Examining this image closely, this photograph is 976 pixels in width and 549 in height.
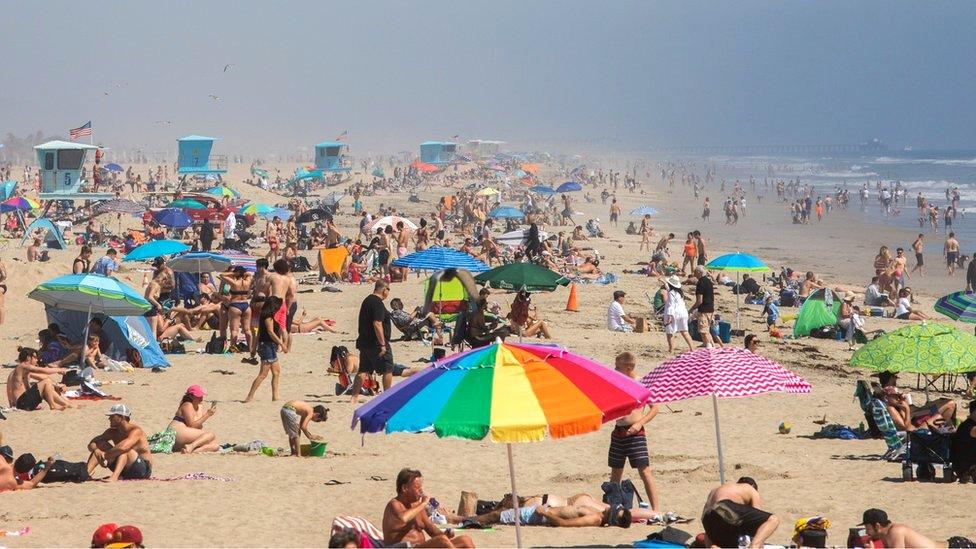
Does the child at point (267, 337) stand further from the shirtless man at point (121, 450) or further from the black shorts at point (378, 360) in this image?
the shirtless man at point (121, 450)

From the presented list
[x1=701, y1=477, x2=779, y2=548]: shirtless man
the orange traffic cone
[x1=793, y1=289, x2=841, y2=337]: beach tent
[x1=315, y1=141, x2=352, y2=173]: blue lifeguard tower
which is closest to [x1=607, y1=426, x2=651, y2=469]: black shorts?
[x1=701, y1=477, x2=779, y2=548]: shirtless man

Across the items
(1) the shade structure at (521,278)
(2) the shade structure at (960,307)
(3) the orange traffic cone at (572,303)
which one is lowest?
(3) the orange traffic cone at (572,303)

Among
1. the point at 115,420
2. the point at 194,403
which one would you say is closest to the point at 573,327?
the point at 194,403

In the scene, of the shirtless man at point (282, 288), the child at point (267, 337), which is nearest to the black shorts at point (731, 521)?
the child at point (267, 337)

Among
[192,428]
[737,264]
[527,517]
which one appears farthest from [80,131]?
[527,517]

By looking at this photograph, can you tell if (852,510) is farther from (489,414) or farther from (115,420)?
(115,420)

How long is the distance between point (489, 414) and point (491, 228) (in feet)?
97.8

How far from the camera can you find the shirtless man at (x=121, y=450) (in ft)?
31.1

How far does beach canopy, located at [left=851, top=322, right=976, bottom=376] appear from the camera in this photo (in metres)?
11.1

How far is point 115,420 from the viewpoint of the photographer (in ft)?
Result: 31.4

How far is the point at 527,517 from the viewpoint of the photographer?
849cm

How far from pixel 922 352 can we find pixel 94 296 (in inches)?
347

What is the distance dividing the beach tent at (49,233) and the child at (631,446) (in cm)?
2279

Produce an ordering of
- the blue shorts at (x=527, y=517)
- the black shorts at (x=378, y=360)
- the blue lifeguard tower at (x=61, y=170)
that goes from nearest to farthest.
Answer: the blue shorts at (x=527, y=517) < the black shorts at (x=378, y=360) < the blue lifeguard tower at (x=61, y=170)
